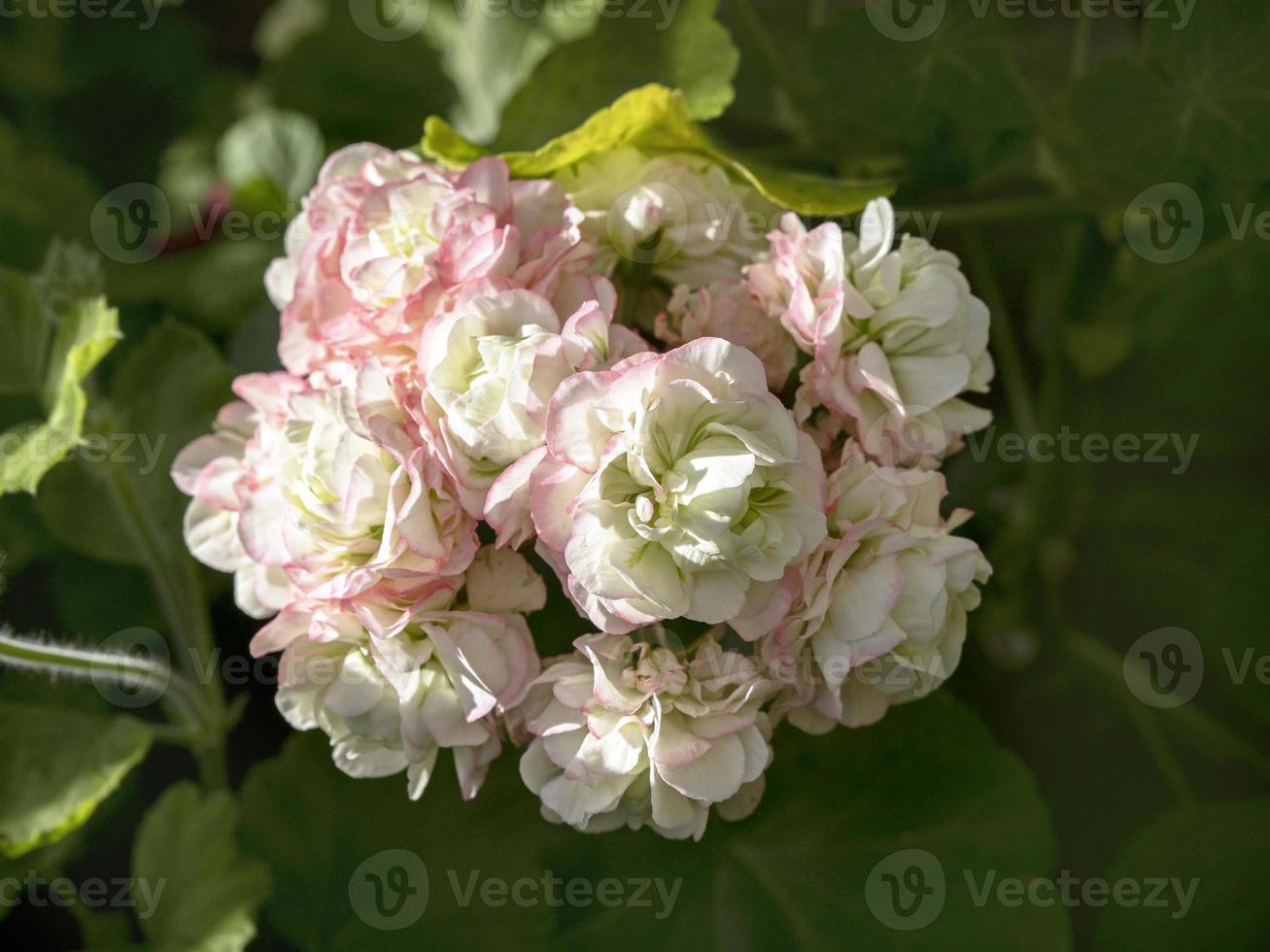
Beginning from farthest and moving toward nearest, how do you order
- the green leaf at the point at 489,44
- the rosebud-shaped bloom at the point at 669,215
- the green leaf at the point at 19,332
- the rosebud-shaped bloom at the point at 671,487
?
the green leaf at the point at 489,44 → the green leaf at the point at 19,332 → the rosebud-shaped bloom at the point at 669,215 → the rosebud-shaped bloom at the point at 671,487

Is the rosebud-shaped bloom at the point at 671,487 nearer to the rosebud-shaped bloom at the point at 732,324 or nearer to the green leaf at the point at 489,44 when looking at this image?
the rosebud-shaped bloom at the point at 732,324

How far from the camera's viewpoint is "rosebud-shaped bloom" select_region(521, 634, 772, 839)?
1.55 ft

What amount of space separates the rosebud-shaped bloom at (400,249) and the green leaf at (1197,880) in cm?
54

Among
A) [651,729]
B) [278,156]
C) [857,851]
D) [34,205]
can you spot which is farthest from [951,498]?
[34,205]

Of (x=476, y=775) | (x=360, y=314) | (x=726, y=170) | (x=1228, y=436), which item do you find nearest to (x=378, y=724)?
(x=476, y=775)

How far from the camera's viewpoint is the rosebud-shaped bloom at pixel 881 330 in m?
0.49

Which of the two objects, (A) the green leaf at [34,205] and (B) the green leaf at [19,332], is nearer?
(B) the green leaf at [19,332]

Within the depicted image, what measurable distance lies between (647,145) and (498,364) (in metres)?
0.19

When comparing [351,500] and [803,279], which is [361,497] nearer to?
[351,500]

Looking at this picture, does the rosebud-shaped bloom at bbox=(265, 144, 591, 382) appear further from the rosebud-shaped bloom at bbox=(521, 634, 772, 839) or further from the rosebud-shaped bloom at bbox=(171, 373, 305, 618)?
the rosebud-shaped bloom at bbox=(521, 634, 772, 839)

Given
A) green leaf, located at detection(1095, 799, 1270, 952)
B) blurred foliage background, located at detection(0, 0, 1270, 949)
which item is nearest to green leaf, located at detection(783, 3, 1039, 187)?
blurred foliage background, located at detection(0, 0, 1270, 949)

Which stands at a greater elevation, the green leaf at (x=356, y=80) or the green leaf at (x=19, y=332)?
the green leaf at (x=356, y=80)

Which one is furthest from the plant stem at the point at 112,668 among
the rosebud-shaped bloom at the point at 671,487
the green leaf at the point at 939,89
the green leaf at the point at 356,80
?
the green leaf at the point at 939,89

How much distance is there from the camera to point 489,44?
92 centimetres
